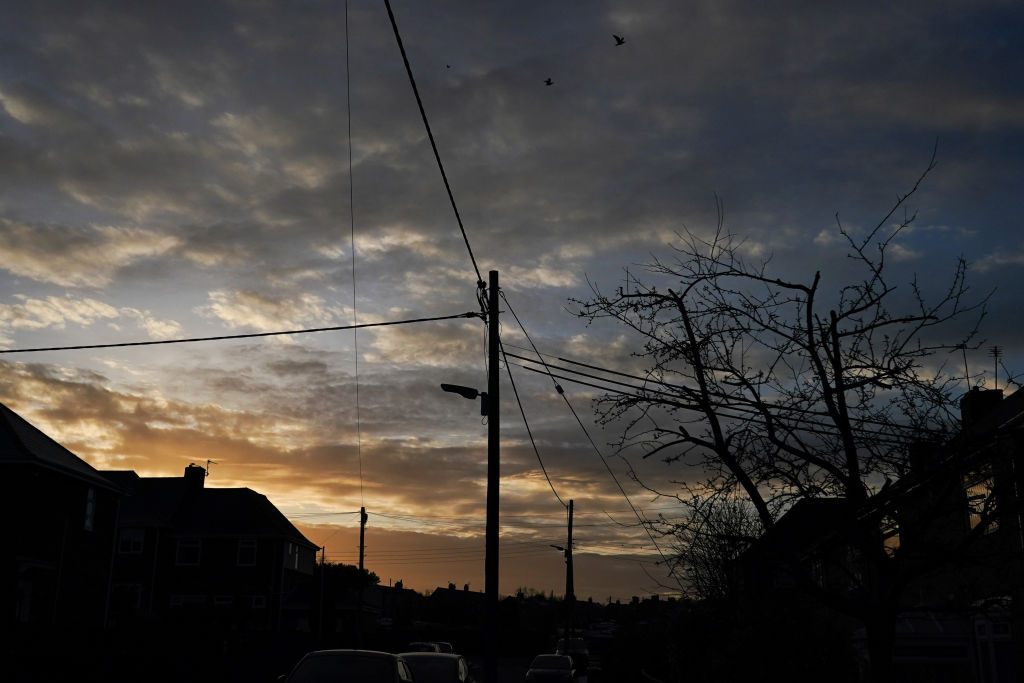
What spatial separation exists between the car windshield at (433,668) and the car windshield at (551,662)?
49.6 ft

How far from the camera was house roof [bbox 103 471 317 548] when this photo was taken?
54156 mm

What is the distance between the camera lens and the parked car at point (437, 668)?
19.1 metres

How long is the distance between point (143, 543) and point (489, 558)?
4041 centimetres

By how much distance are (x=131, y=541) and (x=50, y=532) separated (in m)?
24.5

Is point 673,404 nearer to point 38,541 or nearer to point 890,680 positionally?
point 890,680

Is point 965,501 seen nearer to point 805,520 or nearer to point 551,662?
point 805,520

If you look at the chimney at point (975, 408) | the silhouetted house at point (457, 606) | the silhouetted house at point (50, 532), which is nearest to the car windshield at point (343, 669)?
the chimney at point (975, 408)

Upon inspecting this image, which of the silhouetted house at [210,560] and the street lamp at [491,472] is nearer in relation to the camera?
the street lamp at [491,472]

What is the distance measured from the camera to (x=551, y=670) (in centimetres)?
3356

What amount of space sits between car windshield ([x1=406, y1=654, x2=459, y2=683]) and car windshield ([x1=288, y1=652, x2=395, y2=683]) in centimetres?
547

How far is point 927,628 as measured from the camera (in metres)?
24.8

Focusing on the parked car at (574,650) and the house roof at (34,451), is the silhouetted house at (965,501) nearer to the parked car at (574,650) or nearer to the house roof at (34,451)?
the house roof at (34,451)

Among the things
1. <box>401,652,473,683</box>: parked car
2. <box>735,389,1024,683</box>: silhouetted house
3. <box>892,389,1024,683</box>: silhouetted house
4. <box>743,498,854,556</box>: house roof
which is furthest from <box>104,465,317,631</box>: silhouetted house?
<box>892,389,1024,683</box>: silhouetted house

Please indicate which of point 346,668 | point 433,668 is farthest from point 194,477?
point 346,668
